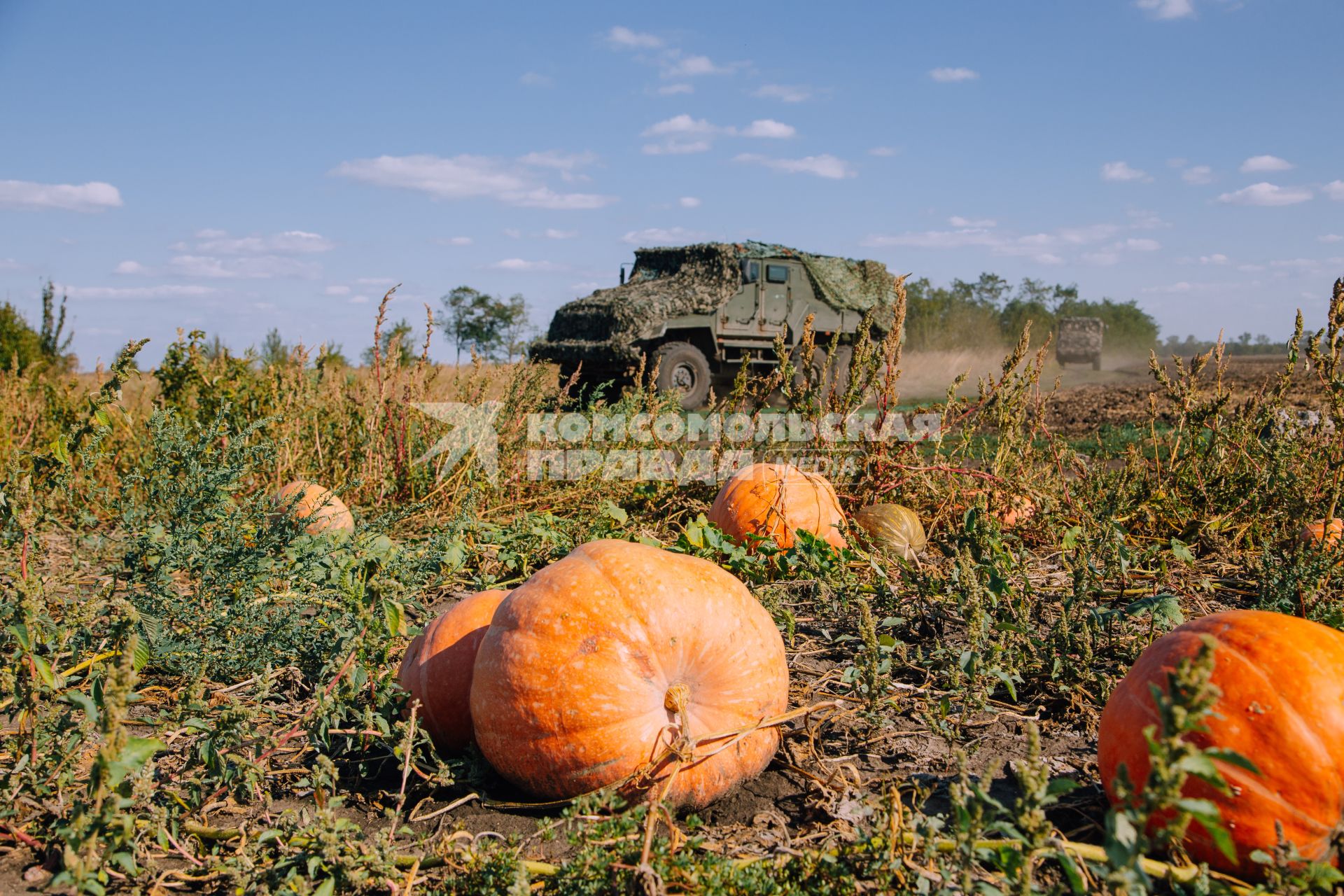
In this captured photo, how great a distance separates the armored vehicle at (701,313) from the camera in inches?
564

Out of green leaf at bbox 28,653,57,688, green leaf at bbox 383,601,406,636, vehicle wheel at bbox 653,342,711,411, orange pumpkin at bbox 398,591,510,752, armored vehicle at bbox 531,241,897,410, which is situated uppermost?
armored vehicle at bbox 531,241,897,410

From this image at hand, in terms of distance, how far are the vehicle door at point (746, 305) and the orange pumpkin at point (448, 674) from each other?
1311 centimetres

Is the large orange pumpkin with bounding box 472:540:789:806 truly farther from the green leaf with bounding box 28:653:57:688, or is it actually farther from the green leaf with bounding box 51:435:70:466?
the green leaf with bounding box 51:435:70:466

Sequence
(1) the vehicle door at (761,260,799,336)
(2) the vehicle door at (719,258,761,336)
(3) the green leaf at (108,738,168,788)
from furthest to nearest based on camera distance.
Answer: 1. (1) the vehicle door at (761,260,799,336)
2. (2) the vehicle door at (719,258,761,336)
3. (3) the green leaf at (108,738,168,788)

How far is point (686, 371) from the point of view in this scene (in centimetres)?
1486

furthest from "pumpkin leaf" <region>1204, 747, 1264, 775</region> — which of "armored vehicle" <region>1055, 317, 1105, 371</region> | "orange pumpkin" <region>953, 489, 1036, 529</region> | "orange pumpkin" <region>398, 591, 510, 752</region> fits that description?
"armored vehicle" <region>1055, 317, 1105, 371</region>

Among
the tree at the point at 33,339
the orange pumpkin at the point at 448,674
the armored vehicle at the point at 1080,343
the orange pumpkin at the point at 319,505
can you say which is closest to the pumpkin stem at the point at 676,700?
the orange pumpkin at the point at 448,674

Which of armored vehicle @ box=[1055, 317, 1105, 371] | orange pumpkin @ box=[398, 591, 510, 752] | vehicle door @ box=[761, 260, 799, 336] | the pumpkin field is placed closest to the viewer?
the pumpkin field

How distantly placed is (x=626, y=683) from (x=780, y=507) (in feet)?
6.72

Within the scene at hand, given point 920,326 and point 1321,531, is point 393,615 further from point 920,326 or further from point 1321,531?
point 920,326

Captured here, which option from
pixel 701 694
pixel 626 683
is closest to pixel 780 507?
pixel 701 694

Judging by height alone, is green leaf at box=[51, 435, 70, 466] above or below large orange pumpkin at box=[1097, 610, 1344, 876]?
above

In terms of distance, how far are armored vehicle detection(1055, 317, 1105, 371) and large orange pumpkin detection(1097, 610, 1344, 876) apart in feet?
137

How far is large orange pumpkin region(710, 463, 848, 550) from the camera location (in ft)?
13.1
